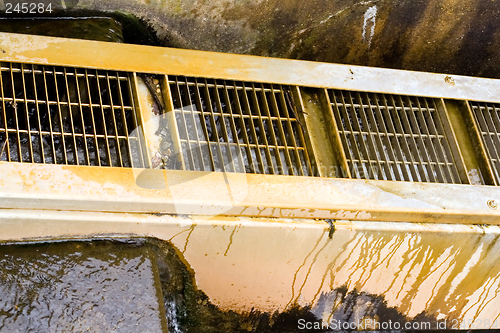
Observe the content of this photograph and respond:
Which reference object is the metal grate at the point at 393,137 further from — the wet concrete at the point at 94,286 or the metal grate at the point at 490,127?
the wet concrete at the point at 94,286

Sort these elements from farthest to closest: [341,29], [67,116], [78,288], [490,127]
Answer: [341,29], [490,127], [67,116], [78,288]

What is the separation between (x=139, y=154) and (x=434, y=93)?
1190 millimetres

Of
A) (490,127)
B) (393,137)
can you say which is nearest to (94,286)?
(393,137)

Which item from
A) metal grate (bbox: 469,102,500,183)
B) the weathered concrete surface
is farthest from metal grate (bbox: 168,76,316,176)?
metal grate (bbox: 469,102,500,183)

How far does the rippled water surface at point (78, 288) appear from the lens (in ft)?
4.90

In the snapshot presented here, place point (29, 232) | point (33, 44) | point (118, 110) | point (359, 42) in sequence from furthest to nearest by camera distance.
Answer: point (359, 42) < point (118, 110) < point (33, 44) < point (29, 232)

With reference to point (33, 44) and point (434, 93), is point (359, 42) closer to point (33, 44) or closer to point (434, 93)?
point (434, 93)

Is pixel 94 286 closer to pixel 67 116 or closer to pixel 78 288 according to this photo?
pixel 78 288

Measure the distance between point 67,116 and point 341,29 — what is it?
1.44 metres

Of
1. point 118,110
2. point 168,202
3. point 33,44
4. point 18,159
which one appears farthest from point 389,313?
point 33,44

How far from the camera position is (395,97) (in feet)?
7.20

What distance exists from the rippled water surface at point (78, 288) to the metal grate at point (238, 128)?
365 millimetres

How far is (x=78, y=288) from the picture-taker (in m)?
1.56

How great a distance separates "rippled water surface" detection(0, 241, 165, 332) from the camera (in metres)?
1.49
